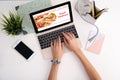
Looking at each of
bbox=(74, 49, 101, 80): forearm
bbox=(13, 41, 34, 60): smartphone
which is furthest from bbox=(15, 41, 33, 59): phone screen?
bbox=(74, 49, 101, 80): forearm

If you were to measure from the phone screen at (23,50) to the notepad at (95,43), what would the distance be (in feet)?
1.07

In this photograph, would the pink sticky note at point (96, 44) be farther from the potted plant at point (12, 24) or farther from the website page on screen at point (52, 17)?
the potted plant at point (12, 24)

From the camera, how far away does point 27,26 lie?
1192mm

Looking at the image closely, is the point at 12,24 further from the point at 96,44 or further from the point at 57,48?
the point at 96,44

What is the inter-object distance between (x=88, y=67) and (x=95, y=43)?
0.15m

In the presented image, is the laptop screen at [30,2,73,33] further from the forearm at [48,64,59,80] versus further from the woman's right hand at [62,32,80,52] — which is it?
the forearm at [48,64,59,80]

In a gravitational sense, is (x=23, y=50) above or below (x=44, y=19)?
below

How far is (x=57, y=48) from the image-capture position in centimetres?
118

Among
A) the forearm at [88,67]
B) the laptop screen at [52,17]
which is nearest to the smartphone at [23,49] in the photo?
the laptop screen at [52,17]

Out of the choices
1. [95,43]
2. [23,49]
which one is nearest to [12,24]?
[23,49]

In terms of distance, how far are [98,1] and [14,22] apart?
0.50 m

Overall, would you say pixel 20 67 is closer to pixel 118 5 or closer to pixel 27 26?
pixel 27 26

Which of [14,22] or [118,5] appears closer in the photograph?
[14,22]

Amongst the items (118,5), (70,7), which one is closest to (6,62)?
(70,7)
